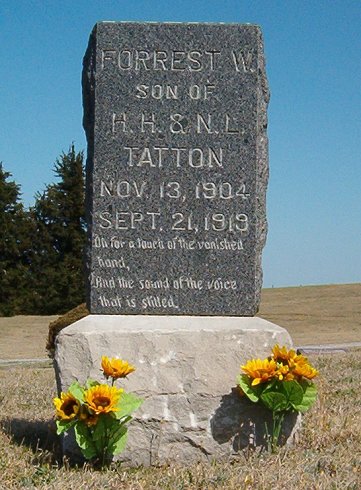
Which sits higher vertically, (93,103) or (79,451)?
(93,103)

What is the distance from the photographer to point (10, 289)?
32.2 m

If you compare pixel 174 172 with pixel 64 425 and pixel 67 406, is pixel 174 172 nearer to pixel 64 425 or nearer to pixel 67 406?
pixel 67 406

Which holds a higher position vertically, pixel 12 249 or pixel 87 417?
pixel 12 249

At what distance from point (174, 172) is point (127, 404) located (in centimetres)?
177

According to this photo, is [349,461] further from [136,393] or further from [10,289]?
[10,289]

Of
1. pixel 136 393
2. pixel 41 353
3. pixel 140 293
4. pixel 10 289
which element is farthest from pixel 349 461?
pixel 10 289

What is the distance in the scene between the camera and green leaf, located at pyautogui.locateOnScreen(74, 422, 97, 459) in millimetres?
5152

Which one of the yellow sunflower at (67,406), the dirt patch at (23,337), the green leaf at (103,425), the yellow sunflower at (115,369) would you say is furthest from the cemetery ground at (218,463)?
the dirt patch at (23,337)

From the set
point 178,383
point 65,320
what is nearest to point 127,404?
point 178,383

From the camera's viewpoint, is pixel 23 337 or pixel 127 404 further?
pixel 23 337

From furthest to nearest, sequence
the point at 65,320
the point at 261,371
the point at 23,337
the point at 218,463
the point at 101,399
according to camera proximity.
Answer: the point at 23,337, the point at 65,320, the point at 218,463, the point at 261,371, the point at 101,399

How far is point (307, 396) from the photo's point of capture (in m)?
5.59

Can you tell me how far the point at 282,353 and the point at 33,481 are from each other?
1810 mm

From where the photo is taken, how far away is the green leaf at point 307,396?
18.2 feet
